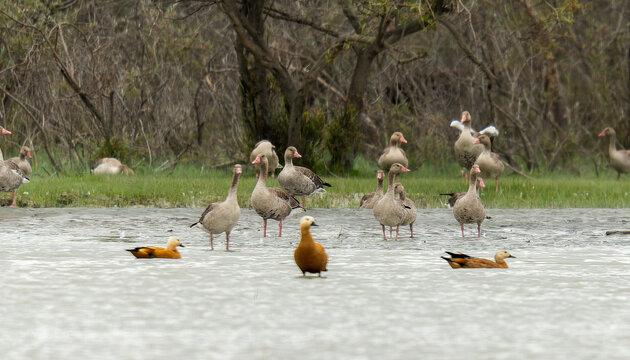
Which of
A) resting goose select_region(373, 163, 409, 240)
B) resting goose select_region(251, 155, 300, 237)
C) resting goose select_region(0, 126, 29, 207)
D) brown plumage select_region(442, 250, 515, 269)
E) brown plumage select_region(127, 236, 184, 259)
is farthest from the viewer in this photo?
resting goose select_region(0, 126, 29, 207)

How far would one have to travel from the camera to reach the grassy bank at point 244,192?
18125mm

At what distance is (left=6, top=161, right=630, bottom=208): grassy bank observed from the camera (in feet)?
59.5

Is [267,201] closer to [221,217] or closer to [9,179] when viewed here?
[221,217]

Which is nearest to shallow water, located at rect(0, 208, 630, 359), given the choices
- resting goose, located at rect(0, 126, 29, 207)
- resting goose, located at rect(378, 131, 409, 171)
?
resting goose, located at rect(0, 126, 29, 207)

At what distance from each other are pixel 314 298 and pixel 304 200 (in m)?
9.12

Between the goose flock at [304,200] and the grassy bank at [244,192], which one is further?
the grassy bank at [244,192]

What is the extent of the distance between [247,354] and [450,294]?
2860 millimetres

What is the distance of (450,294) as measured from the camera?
28.9 ft

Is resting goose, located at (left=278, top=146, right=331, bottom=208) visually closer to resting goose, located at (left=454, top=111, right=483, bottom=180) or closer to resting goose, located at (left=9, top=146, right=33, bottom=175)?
resting goose, located at (left=454, top=111, right=483, bottom=180)

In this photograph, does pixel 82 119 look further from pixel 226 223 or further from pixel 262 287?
pixel 262 287

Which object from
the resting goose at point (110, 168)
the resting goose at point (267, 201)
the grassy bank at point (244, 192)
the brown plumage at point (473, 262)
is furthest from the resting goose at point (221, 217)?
the resting goose at point (110, 168)

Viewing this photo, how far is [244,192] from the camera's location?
18.7 meters

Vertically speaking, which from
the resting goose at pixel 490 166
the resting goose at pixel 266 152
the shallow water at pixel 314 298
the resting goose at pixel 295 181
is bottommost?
the shallow water at pixel 314 298

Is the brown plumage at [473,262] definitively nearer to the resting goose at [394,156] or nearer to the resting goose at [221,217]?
the resting goose at [221,217]
